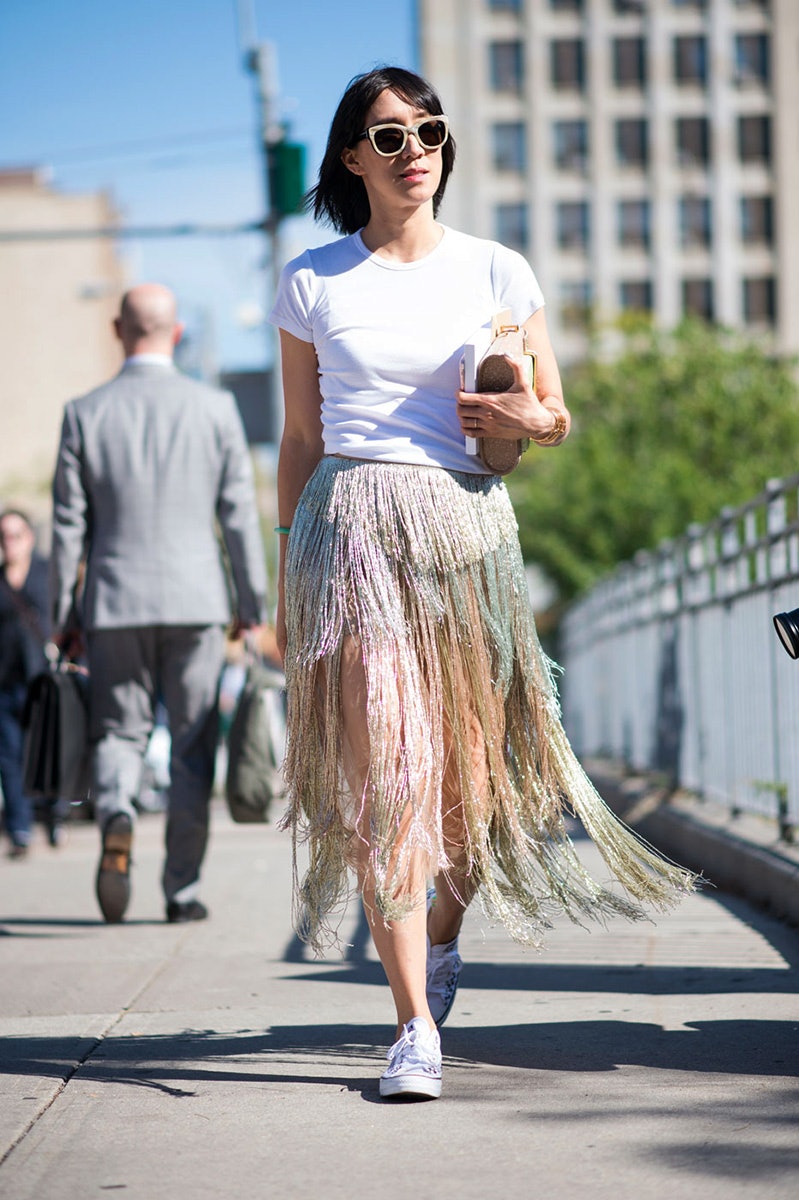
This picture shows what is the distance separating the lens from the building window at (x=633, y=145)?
76312mm

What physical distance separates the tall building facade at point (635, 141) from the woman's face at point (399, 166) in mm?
72465

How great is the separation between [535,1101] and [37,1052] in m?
1.31

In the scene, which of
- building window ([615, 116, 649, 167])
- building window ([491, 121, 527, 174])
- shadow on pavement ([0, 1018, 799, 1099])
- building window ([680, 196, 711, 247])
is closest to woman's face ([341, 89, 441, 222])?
shadow on pavement ([0, 1018, 799, 1099])

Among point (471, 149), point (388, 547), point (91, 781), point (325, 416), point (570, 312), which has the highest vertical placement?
point (471, 149)

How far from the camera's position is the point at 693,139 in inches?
3004

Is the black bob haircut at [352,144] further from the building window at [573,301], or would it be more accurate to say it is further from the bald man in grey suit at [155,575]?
the building window at [573,301]

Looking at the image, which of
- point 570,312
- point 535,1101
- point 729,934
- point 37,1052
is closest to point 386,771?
point 535,1101

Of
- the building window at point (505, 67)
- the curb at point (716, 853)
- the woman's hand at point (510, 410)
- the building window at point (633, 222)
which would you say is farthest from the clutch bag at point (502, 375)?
the building window at point (505, 67)

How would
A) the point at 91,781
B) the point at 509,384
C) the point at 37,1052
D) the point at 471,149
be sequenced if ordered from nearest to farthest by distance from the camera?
1. the point at 509,384
2. the point at 37,1052
3. the point at 91,781
4. the point at 471,149

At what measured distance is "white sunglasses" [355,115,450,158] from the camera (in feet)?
12.3

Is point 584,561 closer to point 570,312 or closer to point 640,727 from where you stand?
point 570,312

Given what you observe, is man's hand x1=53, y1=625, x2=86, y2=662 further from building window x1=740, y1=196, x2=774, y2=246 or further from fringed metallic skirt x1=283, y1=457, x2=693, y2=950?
building window x1=740, y1=196, x2=774, y2=246

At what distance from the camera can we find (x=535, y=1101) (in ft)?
11.0

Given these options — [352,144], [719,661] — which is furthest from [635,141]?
[352,144]
